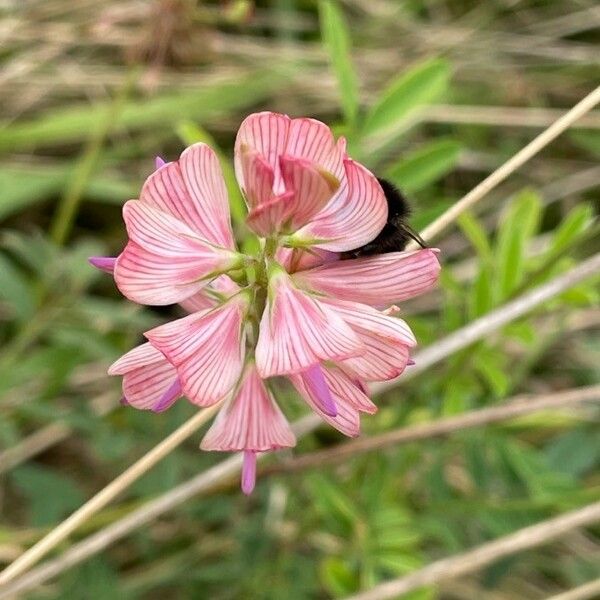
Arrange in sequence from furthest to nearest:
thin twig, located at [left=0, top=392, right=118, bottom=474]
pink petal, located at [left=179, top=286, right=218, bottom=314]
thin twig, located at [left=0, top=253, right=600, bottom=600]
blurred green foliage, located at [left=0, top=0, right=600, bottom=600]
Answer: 1. thin twig, located at [left=0, top=392, right=118, bottom=474]
2. blurred green foliage, located at [left=0, top=0, right=600, bottom=600]
3. thin twig, located at [left=0, top=253, right=600, bottom=600]
4. pink petal, located at [left=179, top=286, right=218, bottom=314]

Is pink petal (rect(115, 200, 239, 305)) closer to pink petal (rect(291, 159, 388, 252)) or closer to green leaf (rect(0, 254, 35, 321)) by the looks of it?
pink petal (rect(291, 159, 388, 252))

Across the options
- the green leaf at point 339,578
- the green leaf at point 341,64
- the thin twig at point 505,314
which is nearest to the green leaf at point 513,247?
the thin twig at point 505,314

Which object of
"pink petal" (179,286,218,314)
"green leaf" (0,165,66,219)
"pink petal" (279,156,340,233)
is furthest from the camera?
"green leaf" (0,165,66,219)

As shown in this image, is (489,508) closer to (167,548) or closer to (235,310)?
(167,548)

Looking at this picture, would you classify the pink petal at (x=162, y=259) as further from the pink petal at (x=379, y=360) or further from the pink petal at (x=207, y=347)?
the pink petal at (x=379, y=360)

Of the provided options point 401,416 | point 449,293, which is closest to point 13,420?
point 401,416

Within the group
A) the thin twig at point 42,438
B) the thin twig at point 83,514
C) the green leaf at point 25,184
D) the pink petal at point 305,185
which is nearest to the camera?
the pink petal at point 305,185

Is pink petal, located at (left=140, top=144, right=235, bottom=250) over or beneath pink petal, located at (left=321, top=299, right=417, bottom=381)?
over

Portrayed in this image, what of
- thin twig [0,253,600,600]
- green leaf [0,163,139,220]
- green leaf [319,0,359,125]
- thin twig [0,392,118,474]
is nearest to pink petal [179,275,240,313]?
thin twig [0,253,600,600]
